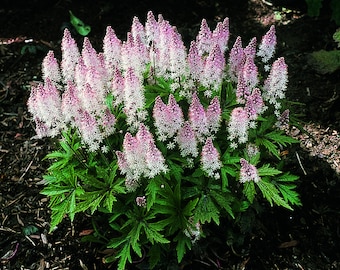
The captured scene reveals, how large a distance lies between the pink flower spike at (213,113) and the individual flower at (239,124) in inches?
4.5

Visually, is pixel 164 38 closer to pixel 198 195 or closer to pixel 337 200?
pixel 198 195

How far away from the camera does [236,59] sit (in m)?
3.94

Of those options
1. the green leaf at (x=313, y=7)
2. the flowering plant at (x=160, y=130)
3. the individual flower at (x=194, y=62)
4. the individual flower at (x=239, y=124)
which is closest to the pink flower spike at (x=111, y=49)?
the flowering plant at (x=160, y=130)

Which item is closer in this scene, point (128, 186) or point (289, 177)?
point (128, 186)

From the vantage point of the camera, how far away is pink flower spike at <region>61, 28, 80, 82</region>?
3.87 m

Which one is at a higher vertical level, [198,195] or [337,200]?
[198,195]

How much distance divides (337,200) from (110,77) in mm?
2862

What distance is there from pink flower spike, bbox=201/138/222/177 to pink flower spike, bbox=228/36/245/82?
2.79 feet

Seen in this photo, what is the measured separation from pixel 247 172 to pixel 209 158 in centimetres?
35

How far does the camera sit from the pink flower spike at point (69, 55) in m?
3.87

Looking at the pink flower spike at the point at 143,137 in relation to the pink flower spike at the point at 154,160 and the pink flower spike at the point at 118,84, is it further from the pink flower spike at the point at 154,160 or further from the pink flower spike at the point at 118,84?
the pink flower spike at the point at 118,84

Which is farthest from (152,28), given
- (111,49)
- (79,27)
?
(79,27)

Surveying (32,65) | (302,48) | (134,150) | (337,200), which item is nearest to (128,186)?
(134,150)

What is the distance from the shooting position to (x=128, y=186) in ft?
12.1
